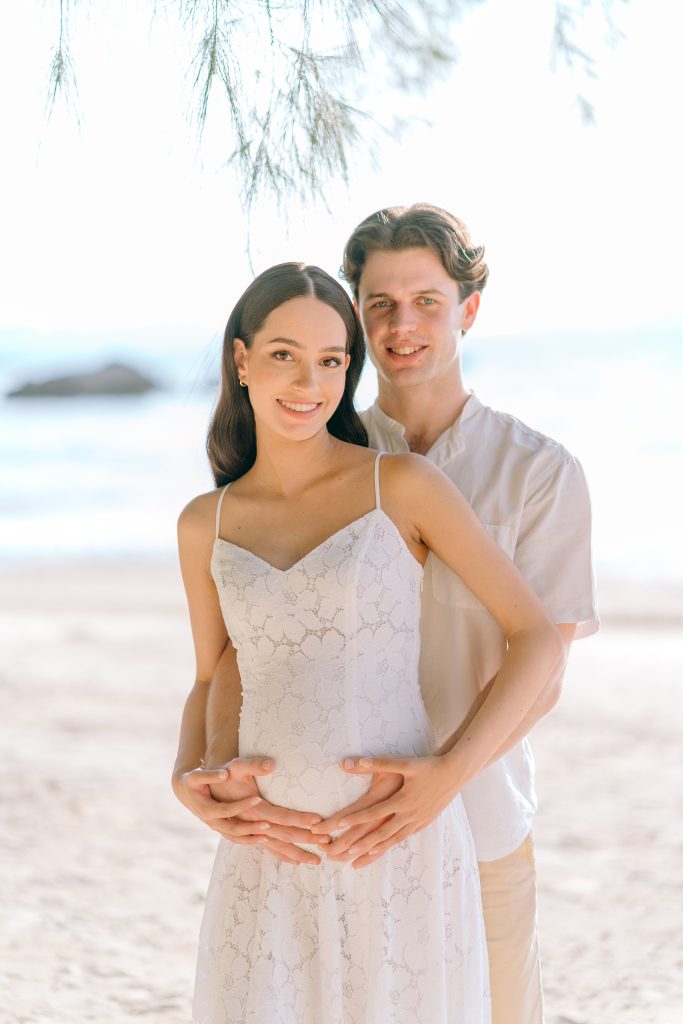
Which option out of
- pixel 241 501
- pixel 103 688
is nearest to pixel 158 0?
pixel 241 501

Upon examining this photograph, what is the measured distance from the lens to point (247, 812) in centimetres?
215

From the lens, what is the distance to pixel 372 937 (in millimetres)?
2057

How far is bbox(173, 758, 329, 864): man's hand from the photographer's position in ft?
6.88

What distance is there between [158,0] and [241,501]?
3.66 feet

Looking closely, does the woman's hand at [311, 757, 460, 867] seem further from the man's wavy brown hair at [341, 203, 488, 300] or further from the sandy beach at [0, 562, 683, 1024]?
the sandy beach at [0, 562, 683, 1024]

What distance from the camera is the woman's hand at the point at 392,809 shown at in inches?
80.8

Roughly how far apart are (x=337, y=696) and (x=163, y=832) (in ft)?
11.5

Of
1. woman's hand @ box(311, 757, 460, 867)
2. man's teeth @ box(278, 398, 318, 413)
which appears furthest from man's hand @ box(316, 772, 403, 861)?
man's teeth @ box(278, 398, 318, 413)

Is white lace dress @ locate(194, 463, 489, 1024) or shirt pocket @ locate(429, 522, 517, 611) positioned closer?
white lace dress @ locate(194, 463, 489, 1024)

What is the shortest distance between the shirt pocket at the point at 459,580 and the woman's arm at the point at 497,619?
25cm

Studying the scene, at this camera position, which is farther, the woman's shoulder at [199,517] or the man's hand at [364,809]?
the woman's shoulder at [199,517]

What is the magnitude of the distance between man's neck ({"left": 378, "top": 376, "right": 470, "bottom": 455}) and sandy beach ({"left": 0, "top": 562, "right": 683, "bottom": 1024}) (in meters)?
2.12

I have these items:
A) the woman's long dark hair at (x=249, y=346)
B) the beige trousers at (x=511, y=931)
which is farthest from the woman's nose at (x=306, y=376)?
the beige trousers at (x=511, y=931)

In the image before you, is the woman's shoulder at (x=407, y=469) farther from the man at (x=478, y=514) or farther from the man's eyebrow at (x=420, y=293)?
the man's eyebrow at (x=420, y=293)
